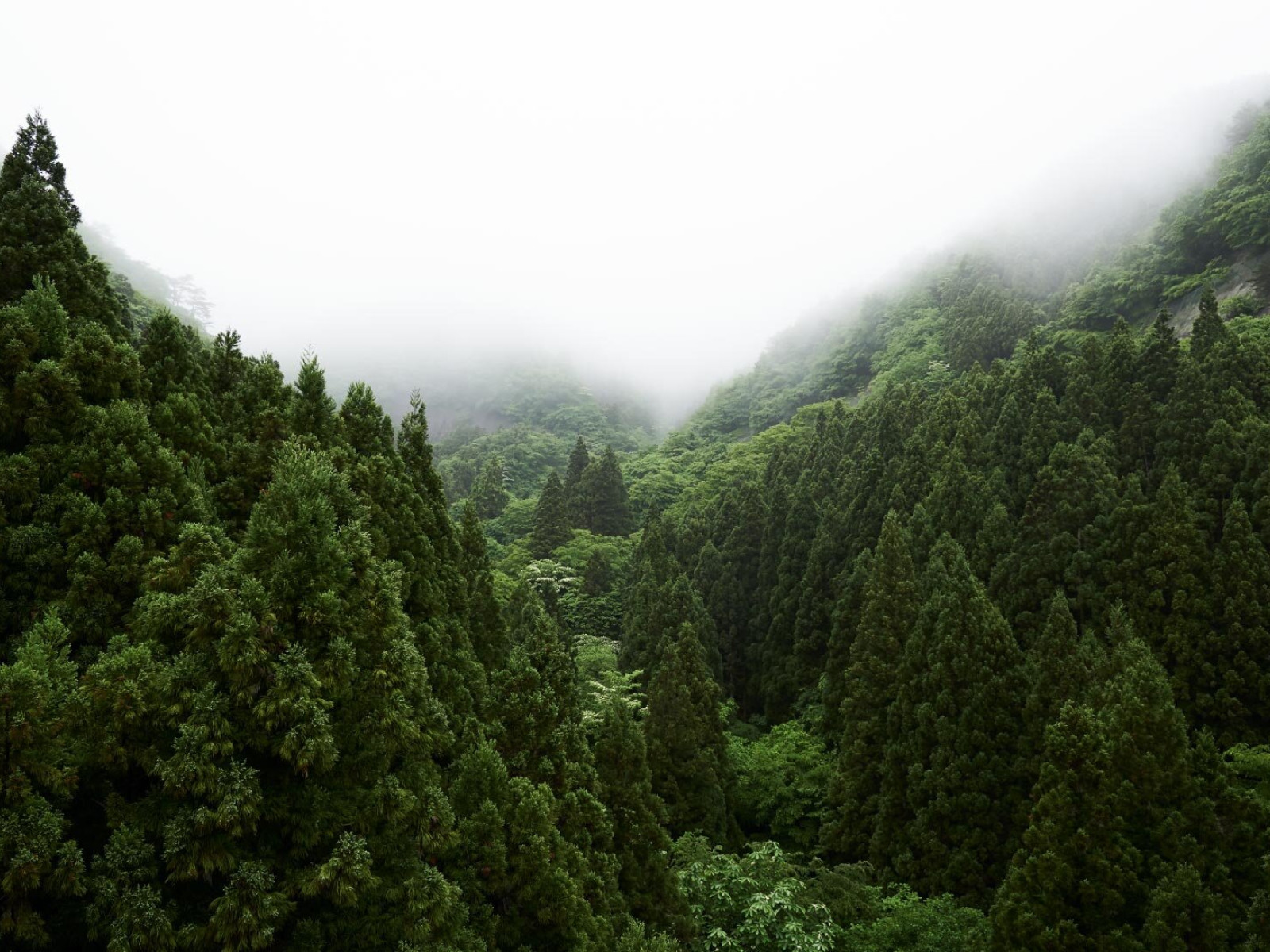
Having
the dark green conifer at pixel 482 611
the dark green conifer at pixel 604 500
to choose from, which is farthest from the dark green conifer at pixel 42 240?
the dark green conifer at pixel 604 500

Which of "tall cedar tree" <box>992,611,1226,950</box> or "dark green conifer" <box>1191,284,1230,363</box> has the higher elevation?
"dark green conifer" <box>1191,284,1230,363</box>

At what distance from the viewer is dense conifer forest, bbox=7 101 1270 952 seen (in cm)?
626

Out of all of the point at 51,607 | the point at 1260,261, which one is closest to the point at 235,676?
the point at 51,607

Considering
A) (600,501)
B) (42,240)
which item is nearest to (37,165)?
(42,240)

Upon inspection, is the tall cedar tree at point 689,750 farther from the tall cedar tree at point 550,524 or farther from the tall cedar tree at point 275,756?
the tall cedar tree at point 550,524

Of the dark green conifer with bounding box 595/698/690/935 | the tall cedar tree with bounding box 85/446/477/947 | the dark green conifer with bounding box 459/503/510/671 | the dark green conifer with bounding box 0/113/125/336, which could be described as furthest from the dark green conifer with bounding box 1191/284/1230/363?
the dark green conifer with bounding box 0/113/125/336

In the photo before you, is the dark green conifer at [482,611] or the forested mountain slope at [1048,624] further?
the dark green conifer at [482,611]

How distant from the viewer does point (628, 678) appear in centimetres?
2562

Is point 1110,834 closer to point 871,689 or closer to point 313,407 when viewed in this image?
point 871,689

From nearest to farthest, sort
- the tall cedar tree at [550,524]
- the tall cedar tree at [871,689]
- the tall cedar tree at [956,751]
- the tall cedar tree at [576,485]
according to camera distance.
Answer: the tall cedar tree at [956,751] → the tall cedar tree at [871,689] → the tall cedar tree at [550,524] → the tall cedar tree at [576,485]

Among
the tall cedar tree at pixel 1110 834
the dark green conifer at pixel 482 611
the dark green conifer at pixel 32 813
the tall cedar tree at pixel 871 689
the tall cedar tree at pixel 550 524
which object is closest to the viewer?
the dark green conifer at pixel 32 813

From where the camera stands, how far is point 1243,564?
19.5 meters

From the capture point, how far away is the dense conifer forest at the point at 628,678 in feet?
20.5

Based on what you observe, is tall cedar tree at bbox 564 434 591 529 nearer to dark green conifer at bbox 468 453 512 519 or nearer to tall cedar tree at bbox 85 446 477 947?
dark green conifer at bbox 468 453 512 519
